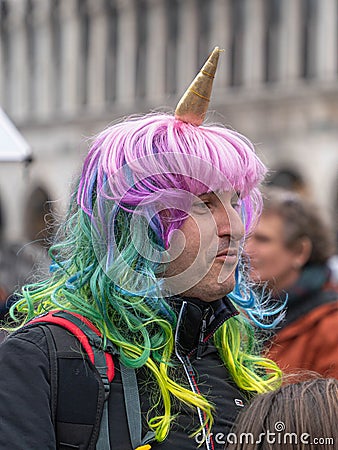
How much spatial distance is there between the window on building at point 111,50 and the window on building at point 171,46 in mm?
1956

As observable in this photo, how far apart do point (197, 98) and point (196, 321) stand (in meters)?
0.51

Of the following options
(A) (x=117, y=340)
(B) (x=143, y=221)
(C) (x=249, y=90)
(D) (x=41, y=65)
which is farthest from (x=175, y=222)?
(D) (x=41, y=65)

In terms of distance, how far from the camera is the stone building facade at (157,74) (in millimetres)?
21859

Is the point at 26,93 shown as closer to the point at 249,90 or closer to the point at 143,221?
the point at 249,90

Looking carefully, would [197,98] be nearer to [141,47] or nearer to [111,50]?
[141,47]

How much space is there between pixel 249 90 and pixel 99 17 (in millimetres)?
5839

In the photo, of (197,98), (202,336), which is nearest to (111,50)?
(197,98)

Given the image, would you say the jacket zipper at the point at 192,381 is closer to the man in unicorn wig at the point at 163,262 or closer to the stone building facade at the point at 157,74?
the man in unicorn wig at the point at 163,262

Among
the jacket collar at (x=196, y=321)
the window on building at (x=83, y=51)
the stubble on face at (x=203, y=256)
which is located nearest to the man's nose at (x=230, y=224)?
the stubble on face at (x=203, y=256)

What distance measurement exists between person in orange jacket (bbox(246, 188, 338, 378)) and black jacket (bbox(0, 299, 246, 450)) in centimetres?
181

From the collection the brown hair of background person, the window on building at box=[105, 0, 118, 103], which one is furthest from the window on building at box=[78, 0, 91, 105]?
the brown hair of background person

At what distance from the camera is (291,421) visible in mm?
2020

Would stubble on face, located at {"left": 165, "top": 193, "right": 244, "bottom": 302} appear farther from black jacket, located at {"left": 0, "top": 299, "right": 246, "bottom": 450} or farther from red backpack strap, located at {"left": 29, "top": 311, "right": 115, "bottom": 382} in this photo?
red backpack strap, located at {"left": 29, "top": 311, "right": 115, "bottom": 382}

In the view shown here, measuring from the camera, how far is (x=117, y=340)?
2.23 metres
